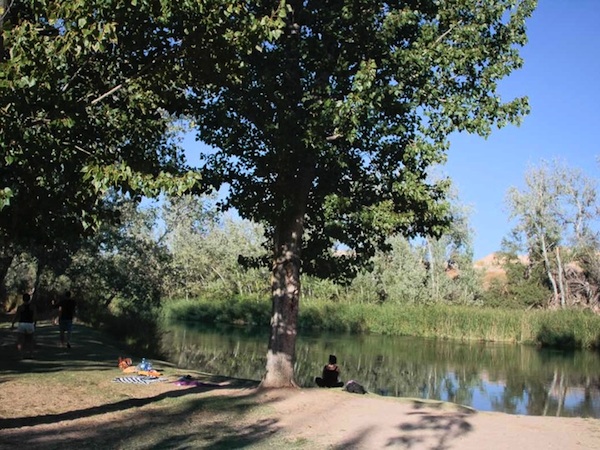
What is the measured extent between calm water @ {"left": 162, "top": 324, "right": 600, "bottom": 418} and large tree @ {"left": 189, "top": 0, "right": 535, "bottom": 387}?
7927mm

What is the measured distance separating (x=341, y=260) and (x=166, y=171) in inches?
258

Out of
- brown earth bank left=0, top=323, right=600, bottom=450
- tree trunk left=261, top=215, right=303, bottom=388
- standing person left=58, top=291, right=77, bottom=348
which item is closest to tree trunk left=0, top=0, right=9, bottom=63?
brown earth bank left=0, top=323, right=600, bottom=450

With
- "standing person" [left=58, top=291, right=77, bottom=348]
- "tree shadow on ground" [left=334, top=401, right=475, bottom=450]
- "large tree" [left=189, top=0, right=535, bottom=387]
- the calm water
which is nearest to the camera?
"tree shadow on ground" [left=334, top=401, right=475, bottom=450]

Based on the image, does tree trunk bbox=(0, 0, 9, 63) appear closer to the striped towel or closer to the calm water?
the striped towel

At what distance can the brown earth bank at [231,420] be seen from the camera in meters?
8.06

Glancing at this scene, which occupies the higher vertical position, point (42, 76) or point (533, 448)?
point (42, 76)

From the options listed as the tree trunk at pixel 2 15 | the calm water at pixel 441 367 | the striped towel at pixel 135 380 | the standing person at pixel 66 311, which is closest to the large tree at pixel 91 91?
the tree trunk at pixel 2 15

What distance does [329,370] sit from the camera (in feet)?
45.4

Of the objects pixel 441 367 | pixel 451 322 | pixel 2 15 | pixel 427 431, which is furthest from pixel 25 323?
pixel 451 322

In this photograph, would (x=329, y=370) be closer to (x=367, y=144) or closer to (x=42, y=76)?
(x=367, y=144)

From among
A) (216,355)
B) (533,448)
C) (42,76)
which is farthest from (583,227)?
(42,76)

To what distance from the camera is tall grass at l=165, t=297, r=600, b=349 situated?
3688 cm

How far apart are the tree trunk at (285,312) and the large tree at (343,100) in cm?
2

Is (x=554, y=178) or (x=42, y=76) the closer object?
(x=42, y=76)
